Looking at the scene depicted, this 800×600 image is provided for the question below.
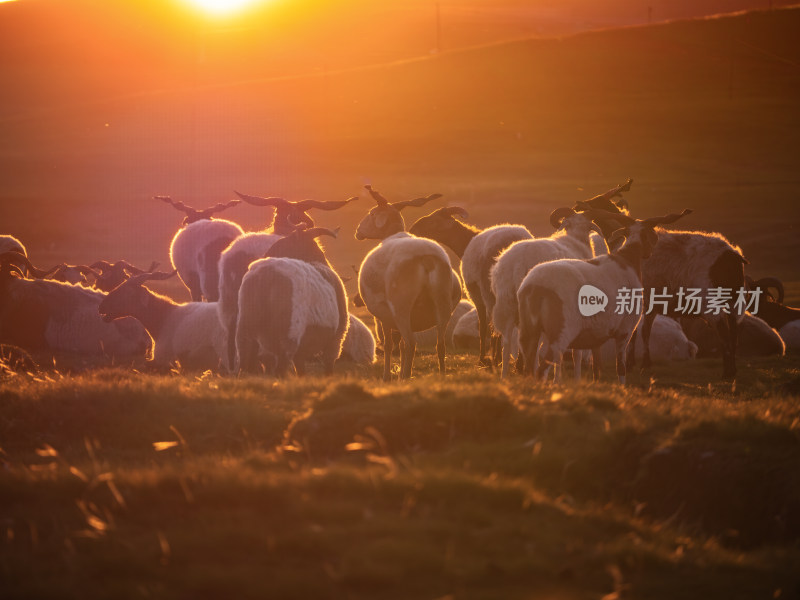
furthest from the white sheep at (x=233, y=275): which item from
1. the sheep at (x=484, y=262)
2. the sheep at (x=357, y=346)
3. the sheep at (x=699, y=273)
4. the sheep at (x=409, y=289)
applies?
the sheep at (x=699, y=273)

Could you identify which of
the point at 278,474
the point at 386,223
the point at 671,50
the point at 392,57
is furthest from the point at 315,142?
the point at 278,474

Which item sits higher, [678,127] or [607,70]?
[607,70]

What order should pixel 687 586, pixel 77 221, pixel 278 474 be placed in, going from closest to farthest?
pixel 687 586 < pixel 278 474 < pixel 77 221

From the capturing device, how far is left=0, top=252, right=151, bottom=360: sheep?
790 inches

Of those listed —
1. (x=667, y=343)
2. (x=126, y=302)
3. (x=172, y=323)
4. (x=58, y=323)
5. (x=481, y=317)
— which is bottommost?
(x=667, y=343)

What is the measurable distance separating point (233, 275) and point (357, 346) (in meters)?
4.37

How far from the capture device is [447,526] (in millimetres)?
6453

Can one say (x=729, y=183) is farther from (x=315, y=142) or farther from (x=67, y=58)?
(x=67, y=58)

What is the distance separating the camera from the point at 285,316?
521 inches

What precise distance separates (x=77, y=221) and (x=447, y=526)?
62.3 m

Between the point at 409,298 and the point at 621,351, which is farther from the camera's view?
the point at 409,298

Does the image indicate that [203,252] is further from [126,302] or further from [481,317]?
[481,317]

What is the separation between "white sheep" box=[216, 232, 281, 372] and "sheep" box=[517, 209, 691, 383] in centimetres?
457

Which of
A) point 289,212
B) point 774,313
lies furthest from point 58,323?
point 774,313
